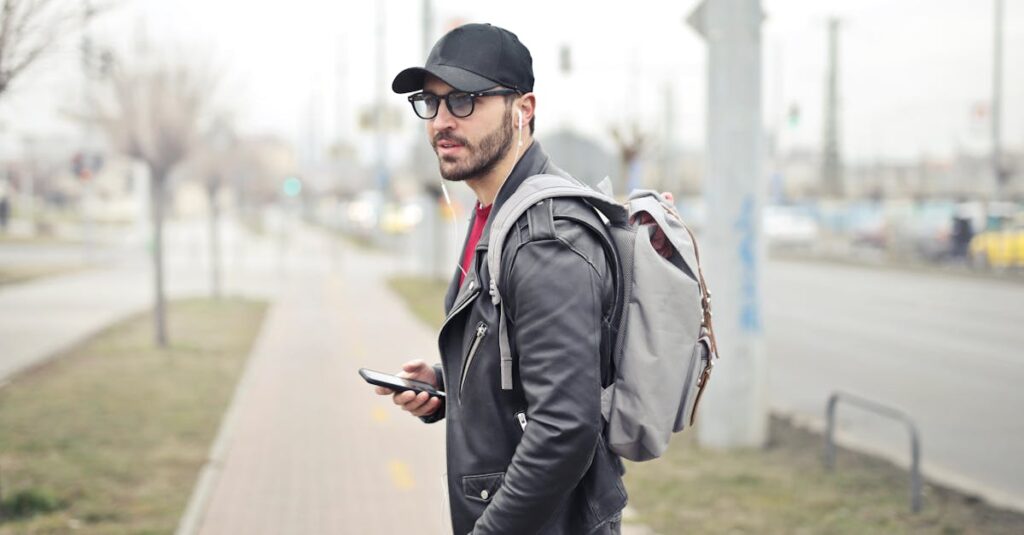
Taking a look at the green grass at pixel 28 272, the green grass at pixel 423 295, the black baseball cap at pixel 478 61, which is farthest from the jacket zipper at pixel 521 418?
the green grass at pixel 28 272

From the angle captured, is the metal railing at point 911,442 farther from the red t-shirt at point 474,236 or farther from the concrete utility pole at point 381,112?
the concrete utility pole at point 381,112

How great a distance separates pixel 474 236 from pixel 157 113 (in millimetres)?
12393

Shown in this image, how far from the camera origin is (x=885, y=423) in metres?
9.43

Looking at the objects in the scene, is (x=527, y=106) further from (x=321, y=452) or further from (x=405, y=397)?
(x=321, y=452)

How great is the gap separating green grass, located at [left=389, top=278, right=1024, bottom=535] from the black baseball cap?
3.81m

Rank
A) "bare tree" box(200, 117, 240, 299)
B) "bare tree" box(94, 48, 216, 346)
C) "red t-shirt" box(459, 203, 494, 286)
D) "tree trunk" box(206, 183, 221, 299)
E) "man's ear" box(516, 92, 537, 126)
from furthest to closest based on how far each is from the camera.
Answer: "tree trunk" box(206, 183, 221, 299) → "bare tree" box(200, 117, 240, 299) → "bare tree" box(94, 48, 216, 346) → "red t-shirt" box(459, 203, 494, 286) → "man's ear" box(516, 92, 537, 126)

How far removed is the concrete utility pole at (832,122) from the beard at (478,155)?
140ft

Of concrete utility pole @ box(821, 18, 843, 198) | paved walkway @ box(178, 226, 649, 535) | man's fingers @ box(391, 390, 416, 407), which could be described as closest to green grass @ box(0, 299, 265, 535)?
paved walkway @ box(178, 226, 649, 535)

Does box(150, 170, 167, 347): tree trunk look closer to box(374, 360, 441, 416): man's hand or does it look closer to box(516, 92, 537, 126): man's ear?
box(374, 360, 441, 416): man's hand

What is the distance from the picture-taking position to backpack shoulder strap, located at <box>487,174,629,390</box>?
89.0 inches

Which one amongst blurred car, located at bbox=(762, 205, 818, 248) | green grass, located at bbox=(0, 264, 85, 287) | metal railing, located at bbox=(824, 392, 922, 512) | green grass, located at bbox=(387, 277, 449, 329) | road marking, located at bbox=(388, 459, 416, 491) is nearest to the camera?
metal railing, located at bbox=(824, 392, 922, 512)

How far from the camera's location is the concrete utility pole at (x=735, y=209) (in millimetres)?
7480

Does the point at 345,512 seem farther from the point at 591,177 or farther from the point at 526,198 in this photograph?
the point at 591,177

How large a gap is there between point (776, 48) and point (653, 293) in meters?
47.6
